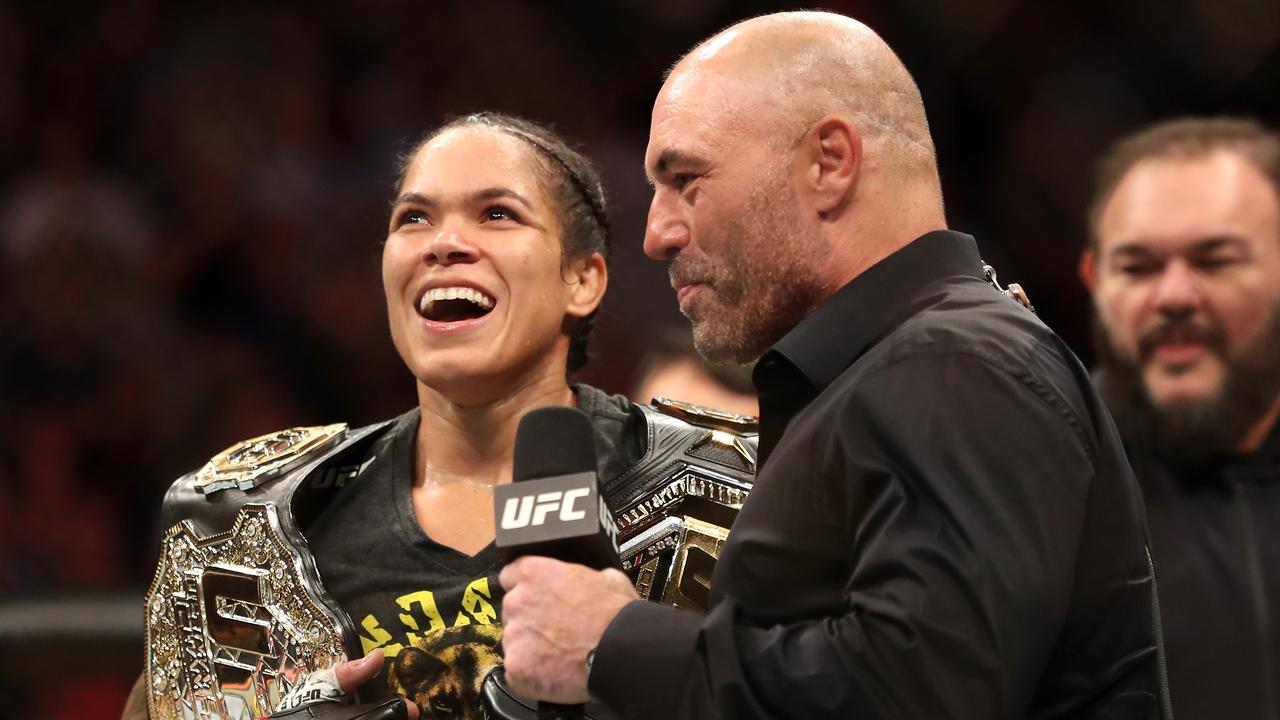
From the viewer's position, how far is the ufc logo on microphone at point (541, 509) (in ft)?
3.81

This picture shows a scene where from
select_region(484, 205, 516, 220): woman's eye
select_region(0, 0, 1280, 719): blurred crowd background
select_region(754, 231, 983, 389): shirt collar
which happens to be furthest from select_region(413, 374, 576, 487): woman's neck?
select_region(0, 0, 1280, 719): blurred crowd background

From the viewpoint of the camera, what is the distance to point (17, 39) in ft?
12.1

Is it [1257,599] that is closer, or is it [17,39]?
[1257,599]

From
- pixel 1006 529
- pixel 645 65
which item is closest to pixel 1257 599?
pixel 1006 529

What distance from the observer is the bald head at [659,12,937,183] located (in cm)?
139

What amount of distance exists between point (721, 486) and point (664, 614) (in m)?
0.68

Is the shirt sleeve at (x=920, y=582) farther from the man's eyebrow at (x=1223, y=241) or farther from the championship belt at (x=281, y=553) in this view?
the man's eyebrow at (x=1223, y=241)

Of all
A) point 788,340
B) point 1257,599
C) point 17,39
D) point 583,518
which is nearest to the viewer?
point 583,518

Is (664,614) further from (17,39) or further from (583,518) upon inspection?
(17,39)

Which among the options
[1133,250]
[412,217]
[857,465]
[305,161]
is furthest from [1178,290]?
[305,161]

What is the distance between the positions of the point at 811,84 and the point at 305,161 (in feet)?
8.27

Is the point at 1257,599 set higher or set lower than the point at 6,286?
lower

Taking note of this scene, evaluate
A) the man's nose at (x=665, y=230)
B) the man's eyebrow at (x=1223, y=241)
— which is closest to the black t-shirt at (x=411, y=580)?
the man's nose at (x=665, y=230)

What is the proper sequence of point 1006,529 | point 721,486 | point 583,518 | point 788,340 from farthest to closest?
1. point 721,486
2. point 788,340
3. point 583,518
4. point 1006,529
